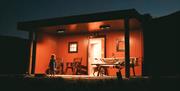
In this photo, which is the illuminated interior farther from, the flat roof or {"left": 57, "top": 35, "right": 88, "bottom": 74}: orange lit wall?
the flat roof

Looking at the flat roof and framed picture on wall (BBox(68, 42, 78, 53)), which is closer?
the flat roof

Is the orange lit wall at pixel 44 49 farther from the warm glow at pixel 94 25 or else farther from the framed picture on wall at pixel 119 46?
the framed picture on wall at pixel 119 46

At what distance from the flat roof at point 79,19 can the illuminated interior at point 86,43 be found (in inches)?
22.8

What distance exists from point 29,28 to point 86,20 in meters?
3.81

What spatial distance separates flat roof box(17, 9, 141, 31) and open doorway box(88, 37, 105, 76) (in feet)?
10.1

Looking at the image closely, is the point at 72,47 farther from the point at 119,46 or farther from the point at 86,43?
the point at 119,46

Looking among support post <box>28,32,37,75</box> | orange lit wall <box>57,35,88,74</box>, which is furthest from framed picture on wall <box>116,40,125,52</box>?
support post <box>28,32,37,75</box>

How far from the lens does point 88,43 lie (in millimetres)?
16344

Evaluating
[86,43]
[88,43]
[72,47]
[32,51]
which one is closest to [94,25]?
[88,43]

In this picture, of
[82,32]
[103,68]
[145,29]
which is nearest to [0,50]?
[82,32]

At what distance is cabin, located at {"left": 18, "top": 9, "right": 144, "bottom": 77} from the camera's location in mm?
13074

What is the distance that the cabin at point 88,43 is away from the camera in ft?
42.9

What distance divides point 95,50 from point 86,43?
780mm

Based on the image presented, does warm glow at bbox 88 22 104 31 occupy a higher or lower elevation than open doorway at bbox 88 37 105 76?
higher
